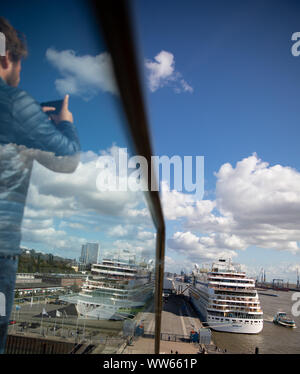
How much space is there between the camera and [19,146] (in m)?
0.53

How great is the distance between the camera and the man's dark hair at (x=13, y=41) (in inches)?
17.5

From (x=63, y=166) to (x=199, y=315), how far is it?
478 inches

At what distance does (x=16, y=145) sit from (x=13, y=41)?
0.20m

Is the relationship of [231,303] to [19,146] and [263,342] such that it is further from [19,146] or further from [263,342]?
[19,146]

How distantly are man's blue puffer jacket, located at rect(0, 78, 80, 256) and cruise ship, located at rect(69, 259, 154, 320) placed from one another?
0.66 meters

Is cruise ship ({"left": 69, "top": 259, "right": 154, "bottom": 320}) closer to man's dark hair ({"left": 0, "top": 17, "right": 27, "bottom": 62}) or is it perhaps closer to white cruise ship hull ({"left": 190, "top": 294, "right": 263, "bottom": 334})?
man's dark hair ({"left": 0, "top": 17, "right": 27, "bottom": 62})

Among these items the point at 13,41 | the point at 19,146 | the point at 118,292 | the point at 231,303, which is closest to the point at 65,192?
the point at 19,146

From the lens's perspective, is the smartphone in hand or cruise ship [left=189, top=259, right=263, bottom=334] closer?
the smartphone in hand

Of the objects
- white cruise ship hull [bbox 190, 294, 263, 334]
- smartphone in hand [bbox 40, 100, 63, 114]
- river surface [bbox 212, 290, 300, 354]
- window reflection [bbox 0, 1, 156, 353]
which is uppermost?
smartphone in hand [bbox 40, 100, 63, 114]

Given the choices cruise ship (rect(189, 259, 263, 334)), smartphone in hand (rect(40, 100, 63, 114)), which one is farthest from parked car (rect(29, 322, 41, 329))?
cruise ship (rect(189, 259, 263, 334))

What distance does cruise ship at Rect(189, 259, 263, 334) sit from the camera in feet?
29.8
